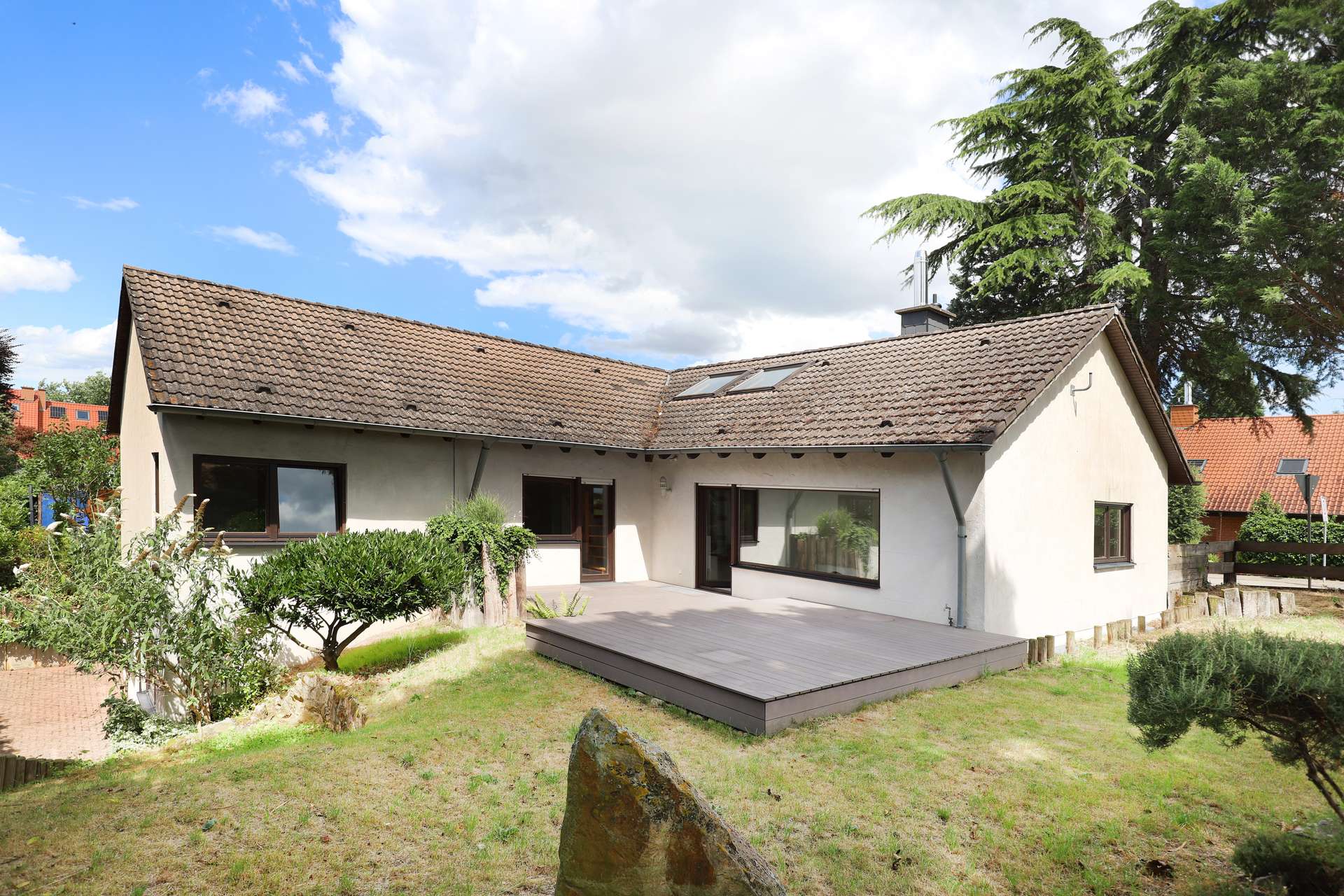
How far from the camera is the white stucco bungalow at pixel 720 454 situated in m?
9.70

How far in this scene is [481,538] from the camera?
10.4 metres

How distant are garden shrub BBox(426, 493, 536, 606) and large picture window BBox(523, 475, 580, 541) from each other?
2.03m

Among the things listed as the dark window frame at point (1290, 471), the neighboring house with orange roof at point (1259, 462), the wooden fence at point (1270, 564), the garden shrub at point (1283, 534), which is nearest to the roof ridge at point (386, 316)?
the wooden fence at point (1270, 564)

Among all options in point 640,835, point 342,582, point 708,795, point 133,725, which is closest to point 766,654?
point 708,795

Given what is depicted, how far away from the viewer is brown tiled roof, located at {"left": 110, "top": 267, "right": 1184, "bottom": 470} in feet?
A: 32.1

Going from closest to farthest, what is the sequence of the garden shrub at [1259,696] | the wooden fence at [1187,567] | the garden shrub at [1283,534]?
the garden shrub at [1259,696]
the wooden fence at [1187,567]
the garden shrub at [1283,534]

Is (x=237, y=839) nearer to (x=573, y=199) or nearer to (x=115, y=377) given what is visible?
(x=115, y=377)

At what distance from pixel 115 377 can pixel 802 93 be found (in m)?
14.5

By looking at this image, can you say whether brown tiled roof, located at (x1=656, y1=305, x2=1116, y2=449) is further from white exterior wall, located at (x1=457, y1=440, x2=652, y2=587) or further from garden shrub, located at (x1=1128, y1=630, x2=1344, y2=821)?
garden shrub, located at (x1=1128, y1=630, x2=1344, y2=821)

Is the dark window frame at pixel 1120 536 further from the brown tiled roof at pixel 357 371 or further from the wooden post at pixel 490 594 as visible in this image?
the wooden post at pixel 490 594

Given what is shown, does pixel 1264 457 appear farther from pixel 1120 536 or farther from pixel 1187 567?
pixel 1120 536

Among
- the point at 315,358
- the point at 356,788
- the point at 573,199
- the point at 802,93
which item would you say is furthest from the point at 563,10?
the point at 356,788

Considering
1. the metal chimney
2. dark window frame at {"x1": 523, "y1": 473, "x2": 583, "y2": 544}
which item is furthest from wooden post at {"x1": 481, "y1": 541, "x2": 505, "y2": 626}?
the metal chimney

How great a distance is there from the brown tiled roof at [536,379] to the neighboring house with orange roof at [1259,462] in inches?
547
